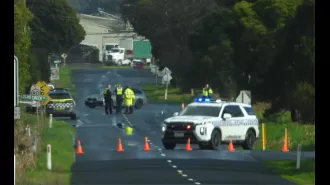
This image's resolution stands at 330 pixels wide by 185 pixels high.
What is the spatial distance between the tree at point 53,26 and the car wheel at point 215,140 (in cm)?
5838

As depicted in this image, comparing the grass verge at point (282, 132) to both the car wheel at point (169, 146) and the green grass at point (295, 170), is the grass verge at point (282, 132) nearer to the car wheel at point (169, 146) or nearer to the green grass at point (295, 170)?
the car wheel at point (169, 146)

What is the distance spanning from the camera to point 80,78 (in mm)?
113938

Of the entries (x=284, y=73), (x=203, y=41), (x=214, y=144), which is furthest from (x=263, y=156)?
(x=203, y=41)

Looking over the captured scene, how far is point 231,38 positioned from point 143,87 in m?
35.5

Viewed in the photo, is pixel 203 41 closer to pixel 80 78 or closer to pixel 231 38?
pixel 231 38

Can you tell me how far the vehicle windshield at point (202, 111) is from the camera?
37.5m

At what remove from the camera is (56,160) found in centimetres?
3369

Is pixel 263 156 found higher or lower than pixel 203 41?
lower

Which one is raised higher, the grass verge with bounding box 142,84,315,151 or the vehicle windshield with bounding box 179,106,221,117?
the vehicle windshield with bounding box 179,106,221,117

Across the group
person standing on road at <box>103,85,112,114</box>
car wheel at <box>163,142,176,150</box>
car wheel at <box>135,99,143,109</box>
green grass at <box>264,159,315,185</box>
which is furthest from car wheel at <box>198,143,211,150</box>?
car wheel at <box>135,99,143,109</box>

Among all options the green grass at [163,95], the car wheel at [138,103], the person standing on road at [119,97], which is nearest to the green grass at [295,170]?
the person standing on road at [119,97]

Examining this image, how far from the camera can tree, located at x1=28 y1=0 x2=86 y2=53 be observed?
98312 millimetres

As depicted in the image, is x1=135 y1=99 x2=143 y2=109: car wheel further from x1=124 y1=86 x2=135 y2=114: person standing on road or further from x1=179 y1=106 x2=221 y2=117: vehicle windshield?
x1=179 y1=106 x2=221 y2=117: vehicle windshield

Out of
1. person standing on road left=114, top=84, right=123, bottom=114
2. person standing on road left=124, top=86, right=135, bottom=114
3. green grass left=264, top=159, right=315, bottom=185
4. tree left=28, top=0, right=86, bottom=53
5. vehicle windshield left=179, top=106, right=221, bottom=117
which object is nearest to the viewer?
green grass left=264, top=159, right=315, bottom=185
